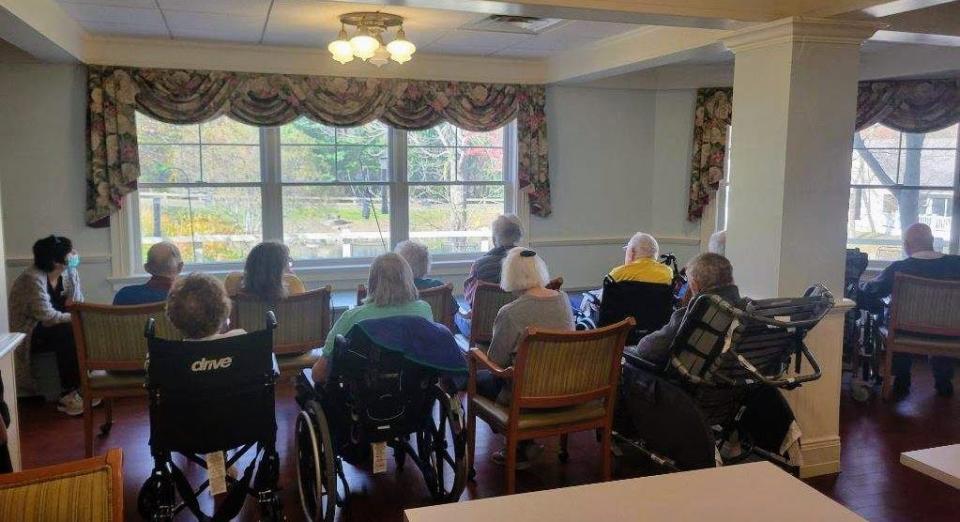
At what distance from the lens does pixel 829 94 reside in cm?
323

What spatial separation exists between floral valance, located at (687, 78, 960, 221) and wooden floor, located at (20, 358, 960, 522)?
2.24 meters

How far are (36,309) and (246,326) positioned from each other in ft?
4.76

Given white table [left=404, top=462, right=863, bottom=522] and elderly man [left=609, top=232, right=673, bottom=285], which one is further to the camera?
elderly man [left=609, top=232, right=673, bottom=285]

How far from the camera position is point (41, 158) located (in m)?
4.83

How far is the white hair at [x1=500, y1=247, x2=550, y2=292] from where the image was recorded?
3.26m

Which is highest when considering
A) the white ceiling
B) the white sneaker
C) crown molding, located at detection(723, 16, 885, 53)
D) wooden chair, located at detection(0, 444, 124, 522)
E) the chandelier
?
the white ceiling

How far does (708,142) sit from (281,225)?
3.52m

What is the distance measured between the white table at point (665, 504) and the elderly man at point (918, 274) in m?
3.67

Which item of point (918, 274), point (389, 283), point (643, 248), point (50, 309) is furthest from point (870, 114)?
point (50, 309)

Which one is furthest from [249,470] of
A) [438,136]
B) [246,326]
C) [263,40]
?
[438,136]

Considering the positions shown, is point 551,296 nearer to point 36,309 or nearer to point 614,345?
point 614,345

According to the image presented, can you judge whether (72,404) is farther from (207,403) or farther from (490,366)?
(490,366)

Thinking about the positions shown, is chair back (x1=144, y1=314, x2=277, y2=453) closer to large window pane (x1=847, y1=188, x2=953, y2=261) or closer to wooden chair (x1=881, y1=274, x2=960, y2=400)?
wooden chair (x1=881, y1=274, x2=960, y2=400)

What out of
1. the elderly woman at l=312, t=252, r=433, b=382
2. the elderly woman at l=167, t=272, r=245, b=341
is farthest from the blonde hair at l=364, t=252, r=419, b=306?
the elderly woman at l=167, t=272, r=245, b=341
